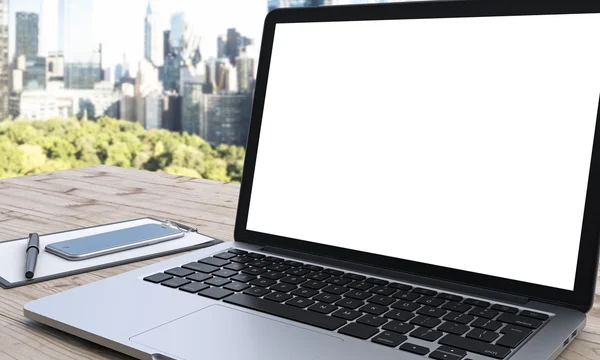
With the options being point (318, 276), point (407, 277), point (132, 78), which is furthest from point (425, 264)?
point (132, 78)

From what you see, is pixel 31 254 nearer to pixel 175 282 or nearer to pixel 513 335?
pixel 175 282

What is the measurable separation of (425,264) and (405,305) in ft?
0.39

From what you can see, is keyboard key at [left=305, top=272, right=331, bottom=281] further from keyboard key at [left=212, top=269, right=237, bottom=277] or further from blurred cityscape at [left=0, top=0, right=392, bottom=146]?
blurred cityscape at [left=0, top=0, right=392, bottom=146]

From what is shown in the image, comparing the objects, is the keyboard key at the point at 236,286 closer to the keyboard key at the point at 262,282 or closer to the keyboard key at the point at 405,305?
the keyboard key at the point at 262,282

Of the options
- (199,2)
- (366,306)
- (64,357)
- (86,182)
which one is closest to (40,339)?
(64,357)

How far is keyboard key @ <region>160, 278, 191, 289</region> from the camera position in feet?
2.74

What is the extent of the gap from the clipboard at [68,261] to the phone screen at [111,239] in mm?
16

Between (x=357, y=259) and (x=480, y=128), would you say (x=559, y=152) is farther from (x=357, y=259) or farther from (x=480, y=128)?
(x=357, y=259)

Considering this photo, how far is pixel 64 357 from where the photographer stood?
68 cm

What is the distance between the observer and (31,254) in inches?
38.6

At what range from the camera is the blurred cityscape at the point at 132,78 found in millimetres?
5871

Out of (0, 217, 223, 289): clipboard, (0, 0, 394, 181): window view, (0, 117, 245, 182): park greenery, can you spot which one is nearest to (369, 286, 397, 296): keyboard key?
(0, 217, 223, 289): clipboard

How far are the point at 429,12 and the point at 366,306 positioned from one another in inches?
15.4

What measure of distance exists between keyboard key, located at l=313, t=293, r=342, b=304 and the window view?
4.97m
